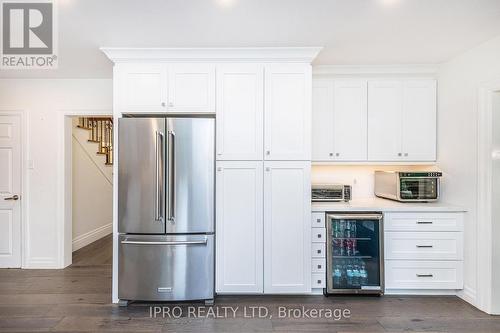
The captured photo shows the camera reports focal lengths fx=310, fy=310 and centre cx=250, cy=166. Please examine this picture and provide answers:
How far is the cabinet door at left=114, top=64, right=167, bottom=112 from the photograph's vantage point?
304cm

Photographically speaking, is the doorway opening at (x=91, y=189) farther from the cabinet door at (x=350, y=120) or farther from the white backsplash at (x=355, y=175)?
the cabinet door at (x=350, y=120)

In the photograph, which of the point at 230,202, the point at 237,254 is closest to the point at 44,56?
the point at 230,202

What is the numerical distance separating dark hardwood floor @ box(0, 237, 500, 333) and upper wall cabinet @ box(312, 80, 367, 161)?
156cm

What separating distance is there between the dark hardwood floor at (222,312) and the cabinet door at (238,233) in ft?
0.75

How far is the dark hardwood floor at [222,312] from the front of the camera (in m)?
2.57

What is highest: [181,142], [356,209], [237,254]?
[181,142]

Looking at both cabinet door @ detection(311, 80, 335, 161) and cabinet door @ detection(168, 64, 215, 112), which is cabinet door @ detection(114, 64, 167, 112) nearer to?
cabinet door @ detection(168, 64, 215, 112)

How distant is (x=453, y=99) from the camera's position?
3268mm

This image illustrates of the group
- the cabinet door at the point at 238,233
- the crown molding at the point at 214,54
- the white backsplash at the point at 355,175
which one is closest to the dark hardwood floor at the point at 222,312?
the cabinet door at the point at 238,233

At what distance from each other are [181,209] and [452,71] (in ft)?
10.4

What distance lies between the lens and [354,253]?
3.25 m

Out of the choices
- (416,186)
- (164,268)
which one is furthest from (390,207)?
(164,268)

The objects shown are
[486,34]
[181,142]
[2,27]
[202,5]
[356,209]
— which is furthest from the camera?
[356,209]

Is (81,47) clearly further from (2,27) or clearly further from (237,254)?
(237,254)
